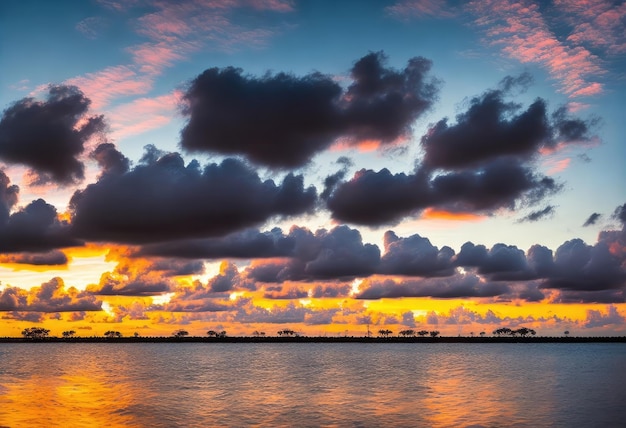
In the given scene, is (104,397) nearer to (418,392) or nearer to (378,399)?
(378,399)

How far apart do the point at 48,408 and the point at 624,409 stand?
73733mm

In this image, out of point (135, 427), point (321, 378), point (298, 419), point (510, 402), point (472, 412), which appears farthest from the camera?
point (321, 378)

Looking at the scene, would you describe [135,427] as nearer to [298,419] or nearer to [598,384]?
[298,419]

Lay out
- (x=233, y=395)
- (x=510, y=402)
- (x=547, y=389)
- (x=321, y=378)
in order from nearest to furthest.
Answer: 1. (x=510, y=402)
2. (x=233, y=395)
3. (x=547, y=389)
4. (x=321, y=378)

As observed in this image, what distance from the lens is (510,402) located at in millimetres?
87875

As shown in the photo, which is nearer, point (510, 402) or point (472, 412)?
point (472, 412)

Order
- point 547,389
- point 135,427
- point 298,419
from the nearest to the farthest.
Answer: point 135,427, point 298,419, point 547,389

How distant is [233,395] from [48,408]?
92.1ft

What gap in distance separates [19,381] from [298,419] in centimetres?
7876

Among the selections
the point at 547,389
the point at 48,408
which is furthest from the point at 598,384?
the point at 48,408

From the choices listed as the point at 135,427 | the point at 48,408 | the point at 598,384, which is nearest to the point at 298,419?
the point at 135,427

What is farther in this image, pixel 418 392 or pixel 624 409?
pixel 418 392

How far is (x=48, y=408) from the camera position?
7869 cm

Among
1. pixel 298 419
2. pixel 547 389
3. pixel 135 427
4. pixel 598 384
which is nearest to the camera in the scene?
pixel 135 427
